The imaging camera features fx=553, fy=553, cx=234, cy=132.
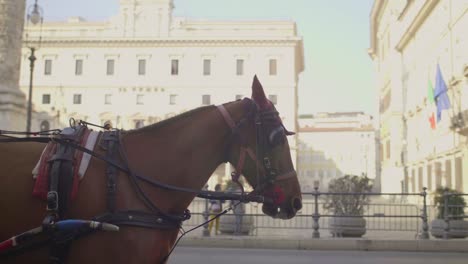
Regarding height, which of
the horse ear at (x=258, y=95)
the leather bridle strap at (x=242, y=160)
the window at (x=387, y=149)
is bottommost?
the leather bridle strap at (x=242, y=160)

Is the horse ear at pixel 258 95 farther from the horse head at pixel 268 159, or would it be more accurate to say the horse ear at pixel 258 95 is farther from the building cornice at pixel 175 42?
the building cornice at pixel 175 42

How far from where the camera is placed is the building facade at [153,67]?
70562 mm

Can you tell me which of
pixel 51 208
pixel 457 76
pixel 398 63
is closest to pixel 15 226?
pixel 51 208

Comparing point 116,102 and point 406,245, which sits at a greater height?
point 116,102

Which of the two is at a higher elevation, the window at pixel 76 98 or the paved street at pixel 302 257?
the window at pixel 76 98

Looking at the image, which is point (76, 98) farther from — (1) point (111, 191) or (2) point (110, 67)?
(1) point (111, 191)

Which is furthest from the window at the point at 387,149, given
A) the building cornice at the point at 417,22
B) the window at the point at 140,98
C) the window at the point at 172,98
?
the window at the point at 140,98

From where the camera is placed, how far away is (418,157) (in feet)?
134

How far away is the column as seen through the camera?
1750 cm

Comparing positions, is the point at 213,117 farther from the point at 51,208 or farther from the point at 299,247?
the point at 299,247

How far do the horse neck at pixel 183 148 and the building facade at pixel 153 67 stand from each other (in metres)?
66.4

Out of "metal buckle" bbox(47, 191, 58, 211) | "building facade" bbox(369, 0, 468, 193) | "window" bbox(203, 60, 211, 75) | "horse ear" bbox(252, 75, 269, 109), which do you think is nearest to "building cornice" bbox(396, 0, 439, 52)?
"building facade" bbox(369, 0, 468, 193)

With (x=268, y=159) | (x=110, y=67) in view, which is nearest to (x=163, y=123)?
(x=268, y=159)

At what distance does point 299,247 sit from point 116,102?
199ft
